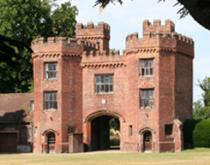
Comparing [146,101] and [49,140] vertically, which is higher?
[146,101]

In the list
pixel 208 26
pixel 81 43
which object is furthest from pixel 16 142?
pixel 208 26

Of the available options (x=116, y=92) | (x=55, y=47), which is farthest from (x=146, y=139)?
(x=55, y=47)

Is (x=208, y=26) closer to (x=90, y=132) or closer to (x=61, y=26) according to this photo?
(x=90, y=132)

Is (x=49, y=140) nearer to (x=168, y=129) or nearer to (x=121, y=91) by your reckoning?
(x=121, y=91)

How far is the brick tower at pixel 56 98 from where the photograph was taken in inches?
1933

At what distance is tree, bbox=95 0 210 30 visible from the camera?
3.59 m

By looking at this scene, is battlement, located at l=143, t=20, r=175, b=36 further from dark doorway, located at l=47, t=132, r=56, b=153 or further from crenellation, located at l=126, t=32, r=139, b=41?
dark doorway, located at l=47, t=132, r=56, b=153

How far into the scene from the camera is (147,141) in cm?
4756

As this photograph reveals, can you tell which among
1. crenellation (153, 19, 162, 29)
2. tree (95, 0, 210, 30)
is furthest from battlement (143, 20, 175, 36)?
tree (95, 0, 210, 30)

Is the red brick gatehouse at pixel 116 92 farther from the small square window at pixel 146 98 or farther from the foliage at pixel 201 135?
the foliage at pixel 201 135

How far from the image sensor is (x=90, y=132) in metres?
50.6

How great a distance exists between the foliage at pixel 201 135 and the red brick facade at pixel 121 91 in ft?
4.40

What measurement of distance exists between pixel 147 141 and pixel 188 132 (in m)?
3.29

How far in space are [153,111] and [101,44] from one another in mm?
11986
